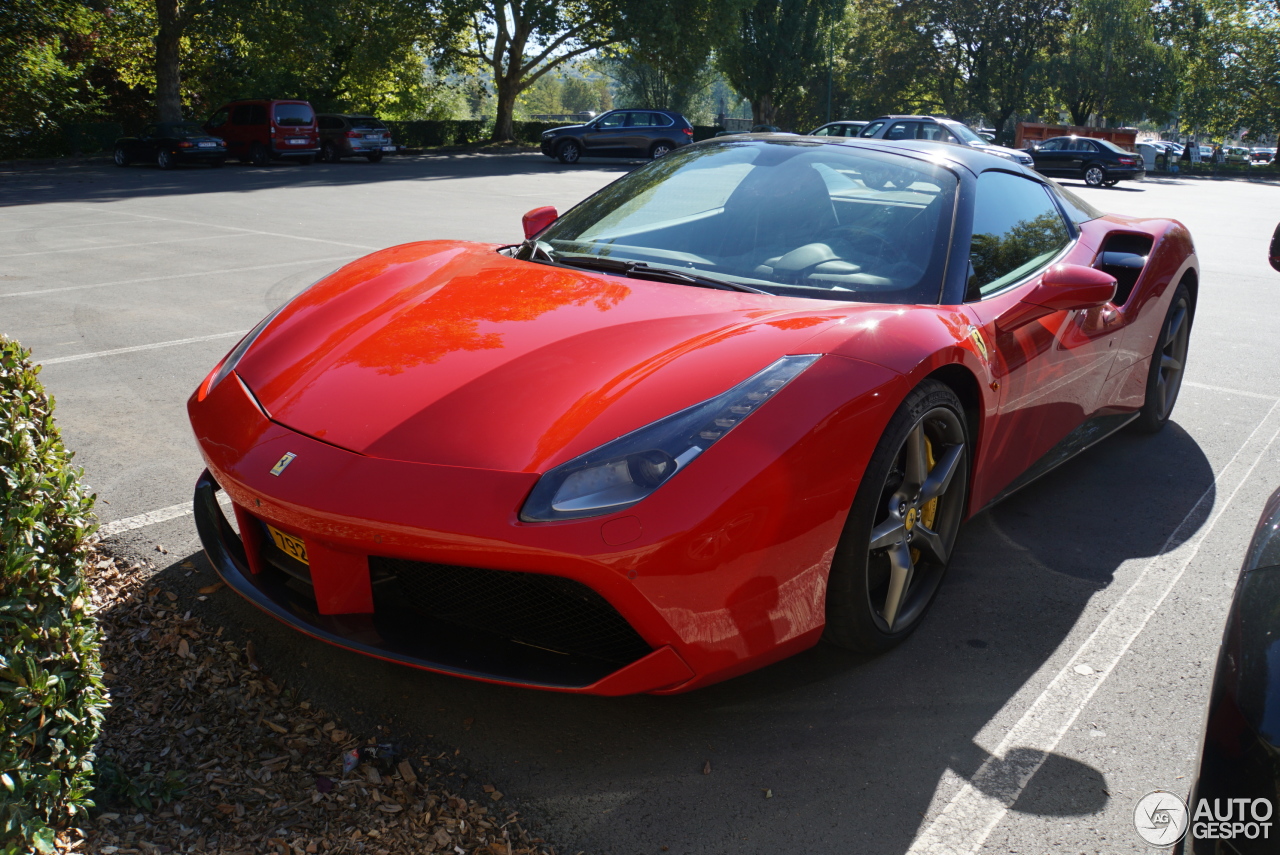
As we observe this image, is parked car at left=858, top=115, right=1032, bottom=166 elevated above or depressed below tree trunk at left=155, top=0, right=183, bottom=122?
below

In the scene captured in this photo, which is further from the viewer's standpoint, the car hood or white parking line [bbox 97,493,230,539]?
white parking line [bbox 97,493,230,539]

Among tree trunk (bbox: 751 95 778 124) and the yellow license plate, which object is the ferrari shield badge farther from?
tree trunk (bbox: 751 95 778 124)

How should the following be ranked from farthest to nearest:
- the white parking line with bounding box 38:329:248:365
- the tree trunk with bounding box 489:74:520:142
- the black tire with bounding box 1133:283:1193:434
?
1. the tree trunk with bounding box 489:74:520:142
2. the white parking line with bounding box 38:329:248:365
3. the black tire with bounding box 1133:283:1193:434

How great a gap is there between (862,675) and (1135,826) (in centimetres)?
73

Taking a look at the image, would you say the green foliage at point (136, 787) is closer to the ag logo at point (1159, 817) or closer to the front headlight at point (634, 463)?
the front headlight at point (634, 463)

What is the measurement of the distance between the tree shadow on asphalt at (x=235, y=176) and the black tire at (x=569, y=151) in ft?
1.00

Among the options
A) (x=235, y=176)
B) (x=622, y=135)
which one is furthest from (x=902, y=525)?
(x=622, y=135)

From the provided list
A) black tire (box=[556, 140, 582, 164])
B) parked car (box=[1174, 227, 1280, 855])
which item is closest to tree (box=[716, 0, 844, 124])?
black tire (box=[556, 140, 582, 164])

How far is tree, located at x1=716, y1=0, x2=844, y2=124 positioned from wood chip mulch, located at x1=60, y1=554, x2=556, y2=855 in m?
48.8

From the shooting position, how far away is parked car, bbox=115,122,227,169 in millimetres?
23562

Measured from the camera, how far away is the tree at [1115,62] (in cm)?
4862

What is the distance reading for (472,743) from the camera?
7.48 feet

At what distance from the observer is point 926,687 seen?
101 inches

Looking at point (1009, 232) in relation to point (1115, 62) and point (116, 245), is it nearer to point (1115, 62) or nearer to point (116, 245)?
point (116, 245)
